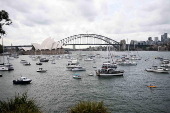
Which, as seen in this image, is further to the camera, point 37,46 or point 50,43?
point 37,46

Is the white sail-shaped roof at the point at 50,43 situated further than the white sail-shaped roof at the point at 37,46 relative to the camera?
No

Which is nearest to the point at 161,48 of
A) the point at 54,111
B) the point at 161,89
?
the point at 161,89

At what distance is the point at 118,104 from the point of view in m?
15.2

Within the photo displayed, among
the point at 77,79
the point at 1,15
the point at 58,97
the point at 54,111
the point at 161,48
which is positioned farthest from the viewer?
the point at 161,48

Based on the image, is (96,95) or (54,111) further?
(96,95)

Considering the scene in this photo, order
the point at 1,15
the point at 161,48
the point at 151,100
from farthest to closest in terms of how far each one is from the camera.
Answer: the point at 161,48
the point at 151,100
the point at 1,15

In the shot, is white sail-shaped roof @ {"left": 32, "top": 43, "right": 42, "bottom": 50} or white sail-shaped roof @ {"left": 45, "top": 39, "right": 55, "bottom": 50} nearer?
white sail-shaped roof @ {"left": 45, "top": 39, "right": 55, "bottom": 50}

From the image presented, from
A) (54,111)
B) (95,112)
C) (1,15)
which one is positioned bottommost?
(54,111)

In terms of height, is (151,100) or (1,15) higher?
(1,15)

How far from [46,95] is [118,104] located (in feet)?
28.8

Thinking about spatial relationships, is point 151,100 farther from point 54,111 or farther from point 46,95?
point 46,95

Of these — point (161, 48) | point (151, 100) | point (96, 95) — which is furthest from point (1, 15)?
point (161, 48)

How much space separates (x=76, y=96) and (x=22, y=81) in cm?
1077

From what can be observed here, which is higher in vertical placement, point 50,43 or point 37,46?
point 50,43
